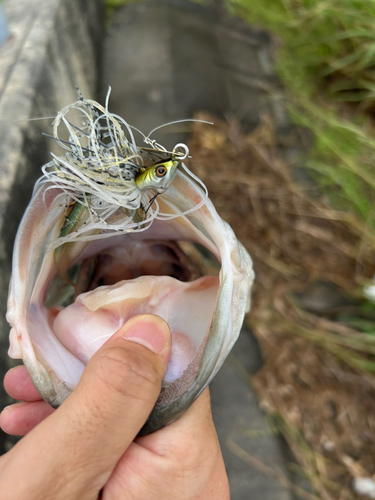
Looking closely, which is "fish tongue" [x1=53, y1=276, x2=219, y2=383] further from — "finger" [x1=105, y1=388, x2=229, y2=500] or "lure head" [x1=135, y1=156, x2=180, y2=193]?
"lure head" [x1=135, y1=156, x2=180, y2=193]

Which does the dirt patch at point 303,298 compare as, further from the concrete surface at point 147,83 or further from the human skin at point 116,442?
the human skin at point 116,442

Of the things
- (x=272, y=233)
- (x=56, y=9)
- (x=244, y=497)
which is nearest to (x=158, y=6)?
(x=56, y=9)

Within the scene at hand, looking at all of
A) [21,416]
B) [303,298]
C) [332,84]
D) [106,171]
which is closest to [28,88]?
[106,171]

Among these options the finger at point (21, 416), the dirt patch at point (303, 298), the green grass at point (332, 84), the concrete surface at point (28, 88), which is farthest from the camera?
the green grass at point (332, 84)

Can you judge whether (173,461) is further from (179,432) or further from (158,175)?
(158,175)

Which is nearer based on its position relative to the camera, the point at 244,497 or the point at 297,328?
the point at 244,497

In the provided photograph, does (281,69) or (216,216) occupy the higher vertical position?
(216,216)

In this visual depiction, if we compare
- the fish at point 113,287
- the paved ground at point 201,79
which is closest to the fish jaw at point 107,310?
the fish at point 113,287

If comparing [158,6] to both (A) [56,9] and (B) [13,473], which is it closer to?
(A) [56,9]
